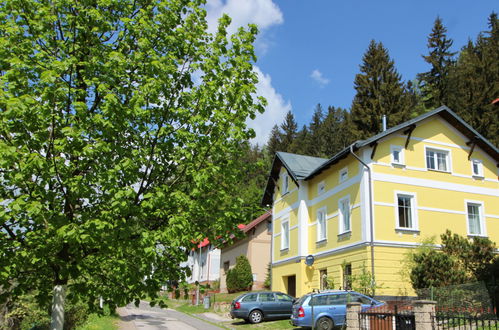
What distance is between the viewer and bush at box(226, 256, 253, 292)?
1399 inches

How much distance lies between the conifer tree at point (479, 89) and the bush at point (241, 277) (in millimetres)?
21840

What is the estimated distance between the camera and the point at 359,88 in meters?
49.7

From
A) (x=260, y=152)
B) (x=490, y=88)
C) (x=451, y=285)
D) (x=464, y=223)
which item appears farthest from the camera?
(x=260, y=152)

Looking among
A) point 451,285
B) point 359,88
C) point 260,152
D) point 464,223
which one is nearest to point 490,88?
point 359,88

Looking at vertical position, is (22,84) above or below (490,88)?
below

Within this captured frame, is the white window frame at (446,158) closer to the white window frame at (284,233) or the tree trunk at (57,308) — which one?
the white window frame at (284,233)

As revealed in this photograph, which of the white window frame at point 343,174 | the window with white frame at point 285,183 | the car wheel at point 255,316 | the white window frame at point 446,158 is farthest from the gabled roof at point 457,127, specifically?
the car wheel at point 255,316

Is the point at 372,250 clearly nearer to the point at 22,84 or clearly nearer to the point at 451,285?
the point at 451,285

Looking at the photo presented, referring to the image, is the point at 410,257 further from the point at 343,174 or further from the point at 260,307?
the point at 260,307

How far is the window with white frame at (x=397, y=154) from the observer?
2261 cm

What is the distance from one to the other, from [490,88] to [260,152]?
3924 centimetres

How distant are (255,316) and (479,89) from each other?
30.1 m

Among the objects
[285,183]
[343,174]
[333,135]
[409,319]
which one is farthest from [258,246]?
[333,135]

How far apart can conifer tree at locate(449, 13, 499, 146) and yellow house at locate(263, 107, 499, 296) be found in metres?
14.6
